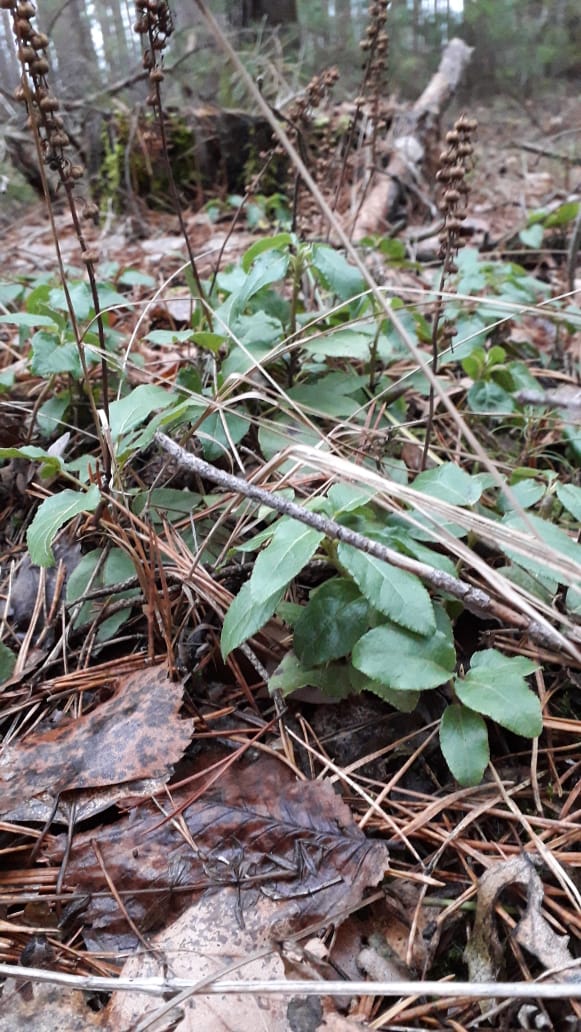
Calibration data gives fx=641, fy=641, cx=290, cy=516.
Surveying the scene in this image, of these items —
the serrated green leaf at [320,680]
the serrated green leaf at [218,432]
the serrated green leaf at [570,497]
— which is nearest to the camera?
the serrated green leaf at [320,680]

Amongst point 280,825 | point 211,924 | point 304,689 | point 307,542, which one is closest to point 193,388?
point 307,542

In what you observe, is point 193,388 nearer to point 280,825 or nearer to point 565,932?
point 280,825

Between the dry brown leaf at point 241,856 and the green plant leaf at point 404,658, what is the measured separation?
242 mm

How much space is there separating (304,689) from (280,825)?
261 millimetres

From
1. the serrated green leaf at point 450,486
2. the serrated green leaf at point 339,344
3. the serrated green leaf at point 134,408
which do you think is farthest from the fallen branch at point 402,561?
the serrated green leaf at point 339,344

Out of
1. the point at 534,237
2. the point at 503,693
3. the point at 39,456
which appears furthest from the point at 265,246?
the point at 534,237

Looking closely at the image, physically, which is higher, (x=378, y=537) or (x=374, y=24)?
(x=374, y=24)

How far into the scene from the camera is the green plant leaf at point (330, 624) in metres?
1.20

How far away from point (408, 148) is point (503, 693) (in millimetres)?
4419

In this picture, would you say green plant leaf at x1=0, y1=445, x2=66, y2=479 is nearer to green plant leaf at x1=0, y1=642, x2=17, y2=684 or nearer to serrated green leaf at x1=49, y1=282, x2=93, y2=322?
green plant leaf at x1=0, y1=642, x2=17, y2=684

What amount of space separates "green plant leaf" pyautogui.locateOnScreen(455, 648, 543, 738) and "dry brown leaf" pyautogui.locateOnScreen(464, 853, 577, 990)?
217mm

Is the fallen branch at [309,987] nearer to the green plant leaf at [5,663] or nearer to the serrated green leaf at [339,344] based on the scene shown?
the green plant leaf at [5,663]

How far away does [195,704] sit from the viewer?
1.33 m

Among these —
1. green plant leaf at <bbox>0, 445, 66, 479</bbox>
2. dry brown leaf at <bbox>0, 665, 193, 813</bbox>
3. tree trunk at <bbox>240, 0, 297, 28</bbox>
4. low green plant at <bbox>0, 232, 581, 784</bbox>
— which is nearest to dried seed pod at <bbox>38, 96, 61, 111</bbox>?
low green plant at <bbox>0, 232, 581, 784</bbox>
